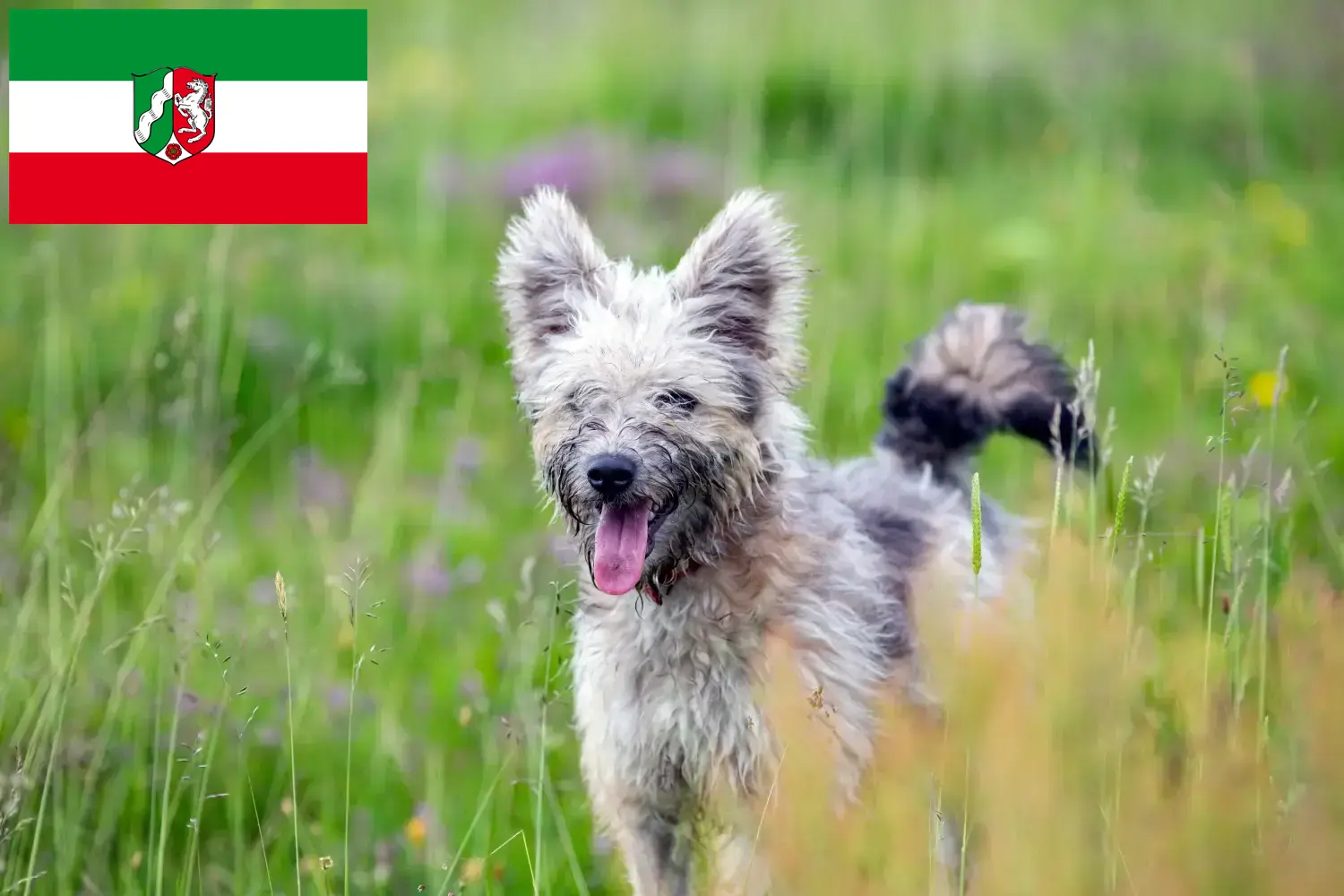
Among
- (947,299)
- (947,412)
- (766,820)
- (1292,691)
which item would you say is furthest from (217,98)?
(947,299)

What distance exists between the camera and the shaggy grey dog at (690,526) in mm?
→ 3613

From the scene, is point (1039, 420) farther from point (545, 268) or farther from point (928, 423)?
point (545, 268)

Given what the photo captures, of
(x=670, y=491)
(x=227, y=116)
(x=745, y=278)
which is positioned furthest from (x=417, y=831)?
(x=227, y=116)

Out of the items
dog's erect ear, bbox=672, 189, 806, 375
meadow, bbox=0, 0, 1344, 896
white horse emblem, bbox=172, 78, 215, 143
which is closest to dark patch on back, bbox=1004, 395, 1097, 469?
meadow, bbox=0, 0, 1344, 896

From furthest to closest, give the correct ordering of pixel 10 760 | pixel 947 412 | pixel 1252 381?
1. pixel 1252 381
2. pixel 947 412
3. pixel 10 760

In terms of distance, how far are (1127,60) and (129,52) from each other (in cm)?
804

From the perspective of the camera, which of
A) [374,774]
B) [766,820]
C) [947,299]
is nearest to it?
[766,820]

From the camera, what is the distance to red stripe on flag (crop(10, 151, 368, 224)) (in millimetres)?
4660

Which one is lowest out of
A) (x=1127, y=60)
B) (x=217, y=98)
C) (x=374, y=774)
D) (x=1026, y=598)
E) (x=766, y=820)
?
(x=374, y=774)

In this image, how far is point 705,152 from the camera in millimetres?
9797

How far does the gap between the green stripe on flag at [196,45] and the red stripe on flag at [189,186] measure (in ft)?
0.98

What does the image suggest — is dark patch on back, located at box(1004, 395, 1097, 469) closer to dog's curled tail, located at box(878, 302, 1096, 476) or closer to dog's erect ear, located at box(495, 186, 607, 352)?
dog's curled tail, located at box(878, 302, 1096, 476)

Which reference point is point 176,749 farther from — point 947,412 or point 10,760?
point 947,412

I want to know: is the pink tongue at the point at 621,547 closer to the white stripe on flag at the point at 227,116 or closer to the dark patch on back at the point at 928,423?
the dark patch on back at the point at 928,423
